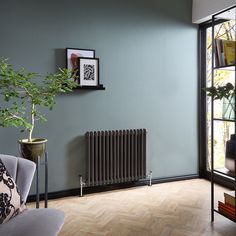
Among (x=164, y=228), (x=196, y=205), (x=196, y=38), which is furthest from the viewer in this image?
(x=196, y=38)

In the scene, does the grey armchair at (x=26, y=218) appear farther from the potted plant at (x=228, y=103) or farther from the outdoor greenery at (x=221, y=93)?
the outdoor greenery at (x=221, y=93)

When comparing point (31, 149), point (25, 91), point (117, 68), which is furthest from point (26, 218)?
point (117, 68)

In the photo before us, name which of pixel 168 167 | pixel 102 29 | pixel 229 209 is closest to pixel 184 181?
pixel 168 167

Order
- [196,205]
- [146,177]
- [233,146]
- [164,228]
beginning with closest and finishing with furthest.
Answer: [233,146], [164,228], [196,205], [146,177]

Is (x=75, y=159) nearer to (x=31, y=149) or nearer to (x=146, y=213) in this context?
(x=31, y=149)

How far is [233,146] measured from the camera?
2305 millimetres

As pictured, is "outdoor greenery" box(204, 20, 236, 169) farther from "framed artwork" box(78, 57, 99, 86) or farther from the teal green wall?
"framed artwork" box(78, 57, 99, 86)

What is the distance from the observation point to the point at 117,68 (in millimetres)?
3535

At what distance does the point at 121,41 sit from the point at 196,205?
2.15 metres

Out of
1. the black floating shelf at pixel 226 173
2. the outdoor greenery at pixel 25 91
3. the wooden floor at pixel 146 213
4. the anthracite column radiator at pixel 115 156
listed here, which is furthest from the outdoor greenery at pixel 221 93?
the outdoor greenery at pixel 25 91

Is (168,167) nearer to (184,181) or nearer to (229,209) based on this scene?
(184,181)

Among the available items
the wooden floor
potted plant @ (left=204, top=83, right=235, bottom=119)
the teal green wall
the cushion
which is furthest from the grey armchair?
potted plant @ (left=204, top=83, right=235, bottom=119)

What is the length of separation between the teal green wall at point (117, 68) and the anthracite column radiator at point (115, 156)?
0.13m

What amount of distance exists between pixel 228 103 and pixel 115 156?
1564mm
